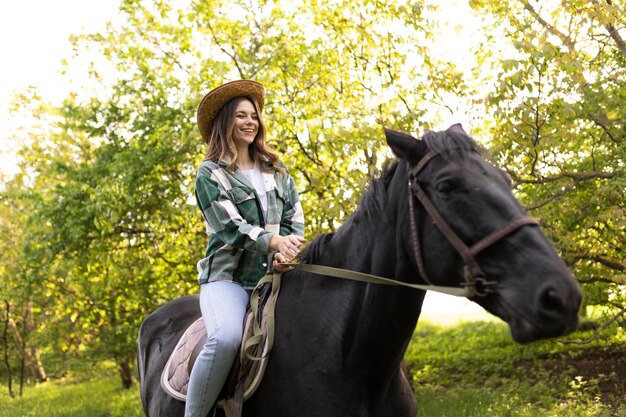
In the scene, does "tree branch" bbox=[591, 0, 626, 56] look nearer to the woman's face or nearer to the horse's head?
the woman's face

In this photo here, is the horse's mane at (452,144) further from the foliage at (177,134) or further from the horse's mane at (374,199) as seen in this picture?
the foliage at (177,134)


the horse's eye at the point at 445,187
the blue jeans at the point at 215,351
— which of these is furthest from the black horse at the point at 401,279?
the blue jeans at the point at 215,351

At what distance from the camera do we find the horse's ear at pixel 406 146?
8.48 feet

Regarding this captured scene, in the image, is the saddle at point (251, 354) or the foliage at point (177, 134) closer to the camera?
the saddle at point (251, 354)

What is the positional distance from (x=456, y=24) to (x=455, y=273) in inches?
279

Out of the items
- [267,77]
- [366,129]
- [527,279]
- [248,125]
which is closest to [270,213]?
[248,125]

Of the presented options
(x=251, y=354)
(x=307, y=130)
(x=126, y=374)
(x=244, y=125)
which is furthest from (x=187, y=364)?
(x=126, y=374)

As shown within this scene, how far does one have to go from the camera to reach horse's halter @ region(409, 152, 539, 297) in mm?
2219

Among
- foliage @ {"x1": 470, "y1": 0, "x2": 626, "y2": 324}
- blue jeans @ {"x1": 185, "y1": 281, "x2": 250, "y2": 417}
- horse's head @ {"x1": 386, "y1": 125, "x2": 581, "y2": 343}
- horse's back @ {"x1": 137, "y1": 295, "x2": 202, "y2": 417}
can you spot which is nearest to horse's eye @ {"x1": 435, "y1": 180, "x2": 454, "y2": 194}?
horse's head @ {"x1": 386, "y1": 125, "x2": 581, "y2": 343}

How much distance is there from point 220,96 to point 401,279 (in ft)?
5.60

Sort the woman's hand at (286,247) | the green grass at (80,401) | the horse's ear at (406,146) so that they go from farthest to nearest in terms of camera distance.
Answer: the green grass at (80,401) → the woman's hand at (286,247) → the horse's ear at (406,146)

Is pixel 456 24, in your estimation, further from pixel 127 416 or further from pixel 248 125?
pixel 127 416

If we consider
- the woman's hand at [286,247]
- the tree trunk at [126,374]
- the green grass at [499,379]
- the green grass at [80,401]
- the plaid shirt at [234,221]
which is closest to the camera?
the woman's hand at [286,247]

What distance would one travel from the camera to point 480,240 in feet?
7.44
